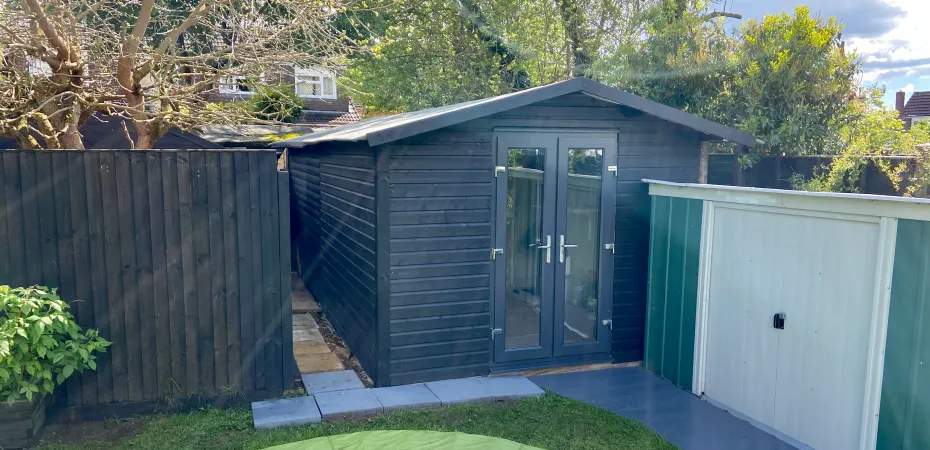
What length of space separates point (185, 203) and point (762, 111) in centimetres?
704

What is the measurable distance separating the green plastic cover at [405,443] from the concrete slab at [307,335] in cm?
411

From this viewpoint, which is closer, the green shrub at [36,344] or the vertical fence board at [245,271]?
the green shrub at [36,344]

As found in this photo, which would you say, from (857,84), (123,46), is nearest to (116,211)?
(123,46)

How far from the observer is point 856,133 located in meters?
8.62

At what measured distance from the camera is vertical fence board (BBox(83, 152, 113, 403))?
14.7 ft

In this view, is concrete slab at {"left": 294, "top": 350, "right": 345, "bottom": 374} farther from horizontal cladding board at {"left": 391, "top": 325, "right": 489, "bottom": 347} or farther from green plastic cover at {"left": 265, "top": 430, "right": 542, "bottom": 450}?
green plastic cover at {"left": 265, "top": 430, "right": 542, "bottom": 450}

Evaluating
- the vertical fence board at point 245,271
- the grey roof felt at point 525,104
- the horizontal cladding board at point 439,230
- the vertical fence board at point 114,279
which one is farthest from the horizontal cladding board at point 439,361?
the vertical fence board at point 114,279

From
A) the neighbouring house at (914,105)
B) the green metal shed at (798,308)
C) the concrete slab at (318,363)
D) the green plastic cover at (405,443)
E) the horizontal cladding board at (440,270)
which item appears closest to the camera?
the green plastic cover at (405,443)

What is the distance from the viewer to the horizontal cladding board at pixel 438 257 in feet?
17.3

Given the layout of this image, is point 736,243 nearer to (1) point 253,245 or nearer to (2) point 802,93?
(1) point 253,245

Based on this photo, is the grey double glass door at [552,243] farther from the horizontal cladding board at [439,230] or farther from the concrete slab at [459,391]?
the concrete slab at [459,391]

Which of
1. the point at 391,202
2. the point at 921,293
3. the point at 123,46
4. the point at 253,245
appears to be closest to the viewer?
Result: the point at 921,293

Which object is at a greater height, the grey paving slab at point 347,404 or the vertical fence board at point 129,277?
the vertical fence board at point 129,277

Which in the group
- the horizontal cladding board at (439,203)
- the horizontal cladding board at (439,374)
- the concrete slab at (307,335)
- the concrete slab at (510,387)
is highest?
the horizontal cladding board at (439,203)
